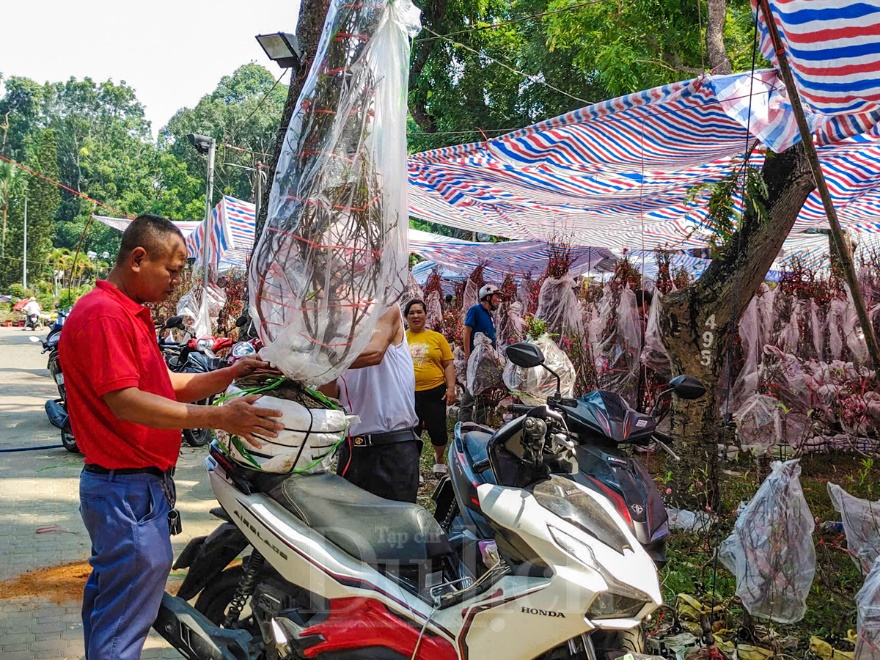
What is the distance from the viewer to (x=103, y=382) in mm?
2479

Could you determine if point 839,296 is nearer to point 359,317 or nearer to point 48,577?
point 359,317

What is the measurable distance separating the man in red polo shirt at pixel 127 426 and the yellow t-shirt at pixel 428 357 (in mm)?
4075

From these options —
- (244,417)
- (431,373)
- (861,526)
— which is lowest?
(861,526)

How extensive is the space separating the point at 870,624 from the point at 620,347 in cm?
552

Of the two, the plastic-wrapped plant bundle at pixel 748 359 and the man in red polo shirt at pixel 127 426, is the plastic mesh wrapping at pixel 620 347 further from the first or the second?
the man in red polo shirt at pixel 127 426

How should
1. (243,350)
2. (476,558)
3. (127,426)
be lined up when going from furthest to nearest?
(243,350)
(476,558)
(127,426)

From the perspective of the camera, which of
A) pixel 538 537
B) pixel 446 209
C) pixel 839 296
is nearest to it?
pixel 538 537

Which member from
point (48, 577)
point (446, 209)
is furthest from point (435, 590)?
point (446, 209)

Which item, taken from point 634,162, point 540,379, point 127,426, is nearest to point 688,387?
point 127,426

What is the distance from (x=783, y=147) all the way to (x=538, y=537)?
304cm

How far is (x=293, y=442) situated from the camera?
2.79 m

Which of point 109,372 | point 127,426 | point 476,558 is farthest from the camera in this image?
point 476,558

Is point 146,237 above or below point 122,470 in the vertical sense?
above

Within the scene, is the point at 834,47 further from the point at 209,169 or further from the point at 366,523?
the point at 209,169
